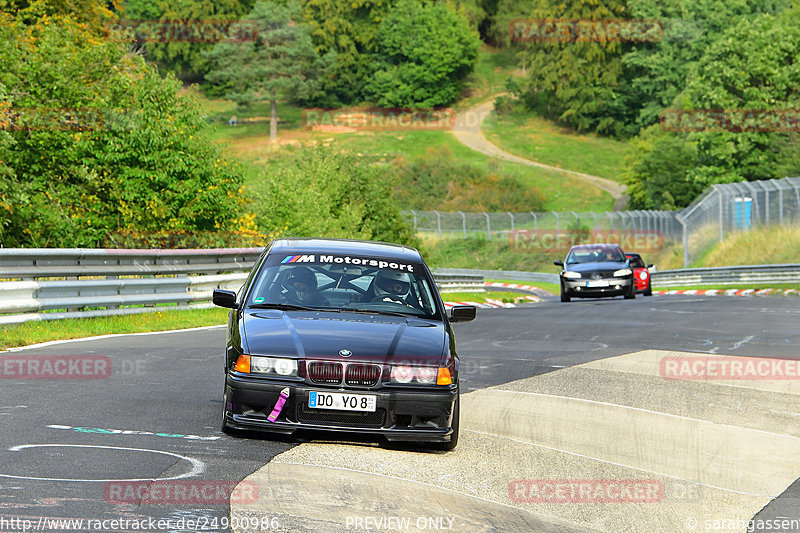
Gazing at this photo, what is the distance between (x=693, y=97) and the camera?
217 ft

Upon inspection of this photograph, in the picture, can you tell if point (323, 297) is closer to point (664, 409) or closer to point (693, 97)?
point (664, 409)

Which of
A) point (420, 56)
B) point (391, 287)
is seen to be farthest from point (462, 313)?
point (420, 56)

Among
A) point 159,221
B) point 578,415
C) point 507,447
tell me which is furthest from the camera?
point 159,221

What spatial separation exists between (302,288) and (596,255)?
21773 mm

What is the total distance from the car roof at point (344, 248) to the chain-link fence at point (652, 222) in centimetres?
3181

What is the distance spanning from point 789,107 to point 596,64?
48834 millimetres

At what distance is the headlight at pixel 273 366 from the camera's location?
23.7 ft

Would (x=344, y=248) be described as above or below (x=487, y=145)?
above

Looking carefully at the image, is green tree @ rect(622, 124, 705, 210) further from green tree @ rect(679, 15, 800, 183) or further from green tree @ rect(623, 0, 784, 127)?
green tree @ rect(623, 0, 784, 127)

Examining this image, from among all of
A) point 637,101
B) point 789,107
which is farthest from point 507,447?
point 637,101

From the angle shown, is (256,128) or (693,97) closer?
(693,97)

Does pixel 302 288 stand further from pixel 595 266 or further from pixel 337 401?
pixel 595 266

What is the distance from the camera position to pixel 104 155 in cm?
2567

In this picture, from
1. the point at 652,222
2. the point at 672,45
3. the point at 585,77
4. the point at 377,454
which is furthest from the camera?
the point at 585,77
